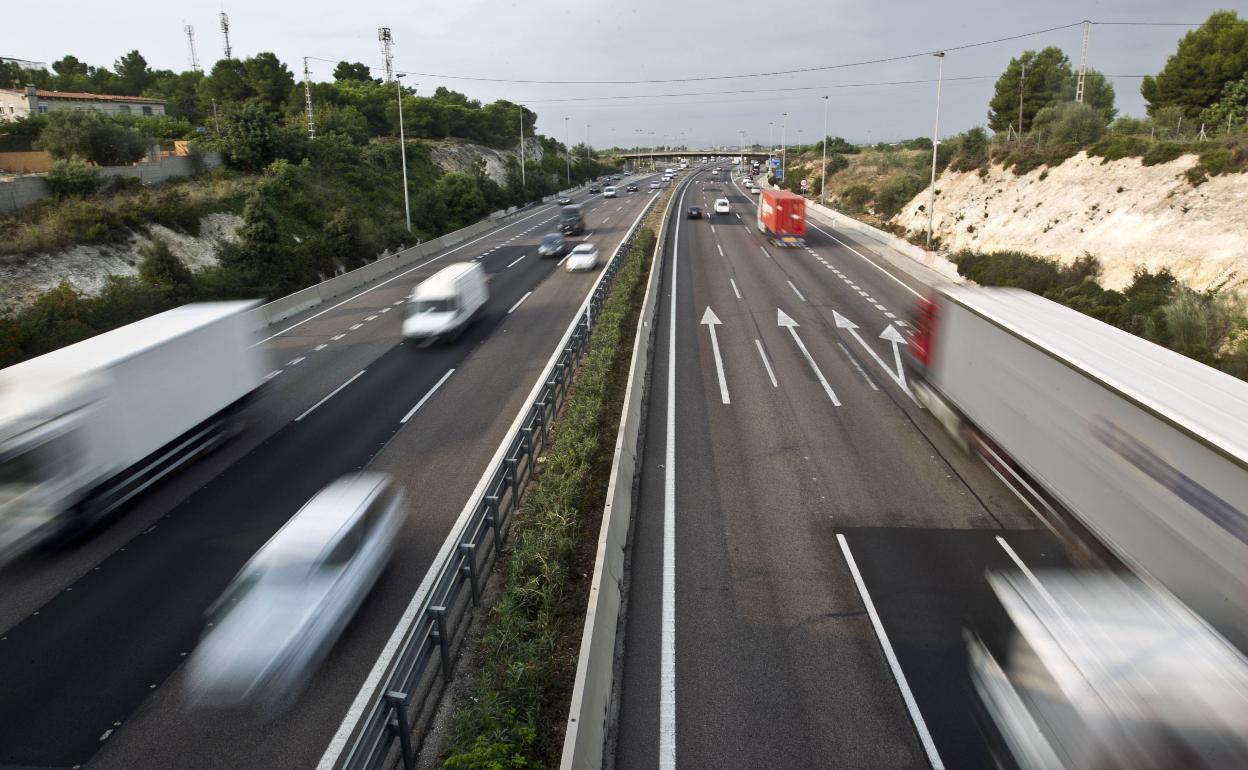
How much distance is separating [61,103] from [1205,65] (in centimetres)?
9526

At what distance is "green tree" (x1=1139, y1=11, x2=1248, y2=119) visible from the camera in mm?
47031

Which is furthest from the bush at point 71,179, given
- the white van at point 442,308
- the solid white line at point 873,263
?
the solid white line at point 873,263

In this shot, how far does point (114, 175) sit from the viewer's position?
3481 centimetres

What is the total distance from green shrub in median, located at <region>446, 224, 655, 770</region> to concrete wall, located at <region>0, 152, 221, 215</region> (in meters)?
27.6

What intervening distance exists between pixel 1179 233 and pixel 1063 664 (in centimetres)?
2784

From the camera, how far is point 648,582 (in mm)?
10852

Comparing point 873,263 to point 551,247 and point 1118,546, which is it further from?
point 1118,546

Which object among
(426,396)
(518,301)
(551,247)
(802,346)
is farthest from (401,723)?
(551,247)

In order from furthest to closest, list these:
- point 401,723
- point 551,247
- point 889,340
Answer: point 551,247 < point 889,340 < point 401,723

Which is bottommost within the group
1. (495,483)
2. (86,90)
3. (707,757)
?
(707,757)

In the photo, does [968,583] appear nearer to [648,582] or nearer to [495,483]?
[648,582]

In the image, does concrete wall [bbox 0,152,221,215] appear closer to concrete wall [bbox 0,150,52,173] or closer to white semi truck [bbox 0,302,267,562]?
concrete wall [bbox 0,150,52,173]

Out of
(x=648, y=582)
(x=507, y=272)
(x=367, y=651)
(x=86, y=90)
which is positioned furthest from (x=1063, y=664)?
(x=86, y=90)

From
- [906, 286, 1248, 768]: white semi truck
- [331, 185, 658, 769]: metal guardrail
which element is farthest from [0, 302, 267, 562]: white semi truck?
[906, 286, 1248, 768]: white semi truck
